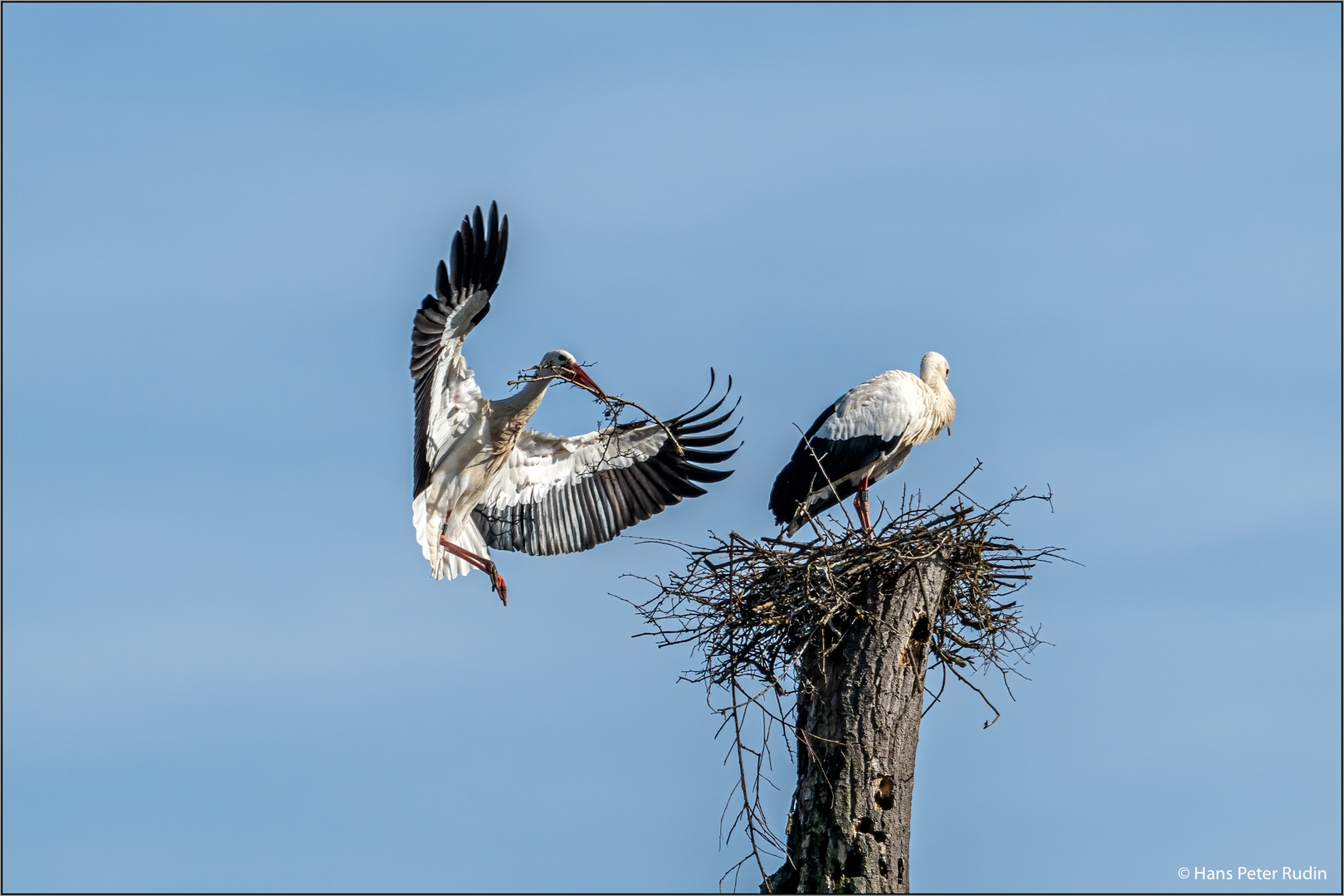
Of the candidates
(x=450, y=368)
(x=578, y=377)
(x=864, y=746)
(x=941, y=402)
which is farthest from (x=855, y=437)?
(x=864, y=746)

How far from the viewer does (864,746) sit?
24.2ft

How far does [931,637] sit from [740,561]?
1091 mm

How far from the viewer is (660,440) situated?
11453 millimetres

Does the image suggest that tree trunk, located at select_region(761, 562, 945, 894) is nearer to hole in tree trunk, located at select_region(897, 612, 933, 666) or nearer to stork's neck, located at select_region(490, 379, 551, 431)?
hole in tree trunk, located at select_region(897, 612, 933, 666)

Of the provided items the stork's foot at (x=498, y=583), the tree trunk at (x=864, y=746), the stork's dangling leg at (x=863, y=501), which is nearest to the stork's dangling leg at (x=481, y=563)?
the stork's foot at (x=498, y=583)

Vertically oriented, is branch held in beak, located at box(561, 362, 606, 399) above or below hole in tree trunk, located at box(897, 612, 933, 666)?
→ above

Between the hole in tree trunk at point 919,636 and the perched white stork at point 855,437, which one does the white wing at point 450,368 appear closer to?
the perched white stork at point 855,437

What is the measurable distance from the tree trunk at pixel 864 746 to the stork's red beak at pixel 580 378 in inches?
135

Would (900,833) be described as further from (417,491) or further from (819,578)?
(417,491)

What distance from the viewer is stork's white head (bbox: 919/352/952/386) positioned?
11.3 metres

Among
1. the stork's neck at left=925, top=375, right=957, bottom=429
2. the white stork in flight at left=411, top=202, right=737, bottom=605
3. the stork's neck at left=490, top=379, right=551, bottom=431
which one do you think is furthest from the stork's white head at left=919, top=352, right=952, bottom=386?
the stork's neck at left=490, top=379, right=551, bottom=431

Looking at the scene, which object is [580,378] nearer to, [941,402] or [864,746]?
[941,402]

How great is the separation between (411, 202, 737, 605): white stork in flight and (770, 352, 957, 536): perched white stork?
0.69m

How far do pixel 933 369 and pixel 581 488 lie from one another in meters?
2.67
